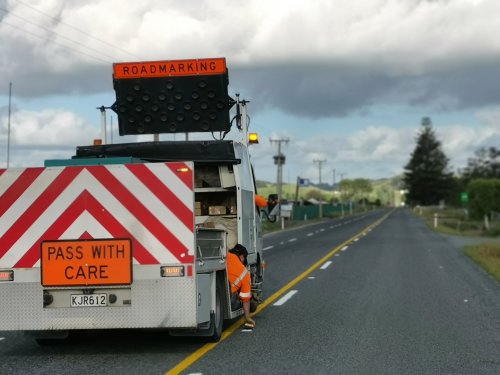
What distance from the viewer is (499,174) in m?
161

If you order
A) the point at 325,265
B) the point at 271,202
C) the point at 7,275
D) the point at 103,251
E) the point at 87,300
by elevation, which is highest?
the point at 271,202

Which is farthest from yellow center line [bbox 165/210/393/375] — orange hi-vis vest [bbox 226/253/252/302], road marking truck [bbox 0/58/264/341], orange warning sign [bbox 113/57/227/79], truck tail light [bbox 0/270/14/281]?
orange warning sign [bbox 113/57/227/79]

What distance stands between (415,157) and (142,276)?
509 ft

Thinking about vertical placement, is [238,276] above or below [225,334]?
above

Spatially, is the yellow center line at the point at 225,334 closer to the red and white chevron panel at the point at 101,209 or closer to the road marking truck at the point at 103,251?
the road marking truck at the point at 103,251

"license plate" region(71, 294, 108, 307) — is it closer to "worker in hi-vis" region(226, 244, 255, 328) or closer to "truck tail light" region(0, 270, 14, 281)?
"truck tail light" region(0, 270, 14, 281)

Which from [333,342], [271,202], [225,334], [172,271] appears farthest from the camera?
[271,202]

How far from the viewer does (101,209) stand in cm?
729

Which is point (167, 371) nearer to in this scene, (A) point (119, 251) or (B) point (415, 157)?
(A) point (119, 251)

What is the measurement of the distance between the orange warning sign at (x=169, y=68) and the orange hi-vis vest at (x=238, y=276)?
4658 mm

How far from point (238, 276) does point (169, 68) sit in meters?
5.04

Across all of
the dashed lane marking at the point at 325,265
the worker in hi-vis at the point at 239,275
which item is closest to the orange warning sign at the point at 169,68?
the worker in hi-vis at the point at 239,275

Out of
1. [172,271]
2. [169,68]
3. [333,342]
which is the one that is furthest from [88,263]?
[169,68]

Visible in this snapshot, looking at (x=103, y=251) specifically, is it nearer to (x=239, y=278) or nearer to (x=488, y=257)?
(x=239, y=278)
